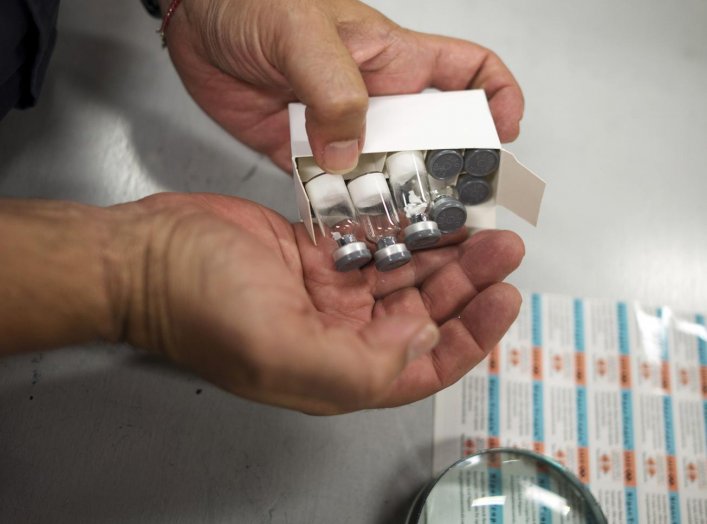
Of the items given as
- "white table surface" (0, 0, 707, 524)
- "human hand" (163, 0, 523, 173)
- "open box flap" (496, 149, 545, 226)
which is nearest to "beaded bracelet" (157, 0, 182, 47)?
"human hand" (163, 0, 523, 173)

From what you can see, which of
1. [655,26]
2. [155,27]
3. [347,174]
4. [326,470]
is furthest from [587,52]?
[326,470]

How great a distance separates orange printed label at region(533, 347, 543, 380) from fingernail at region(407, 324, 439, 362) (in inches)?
20.3

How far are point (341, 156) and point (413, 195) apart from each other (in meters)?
0.18

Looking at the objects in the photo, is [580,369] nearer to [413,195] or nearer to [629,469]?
[629,469]

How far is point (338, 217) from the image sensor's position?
101 cm

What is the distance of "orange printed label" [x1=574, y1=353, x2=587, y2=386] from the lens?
1.08 m

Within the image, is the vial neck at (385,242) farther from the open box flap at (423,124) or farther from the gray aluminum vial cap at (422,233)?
the open box flap at (423,124)

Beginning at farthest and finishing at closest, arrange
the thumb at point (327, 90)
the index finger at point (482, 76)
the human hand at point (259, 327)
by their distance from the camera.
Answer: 1. the index finger at point (482, 76)
2. the thumb at point (327, 90)
3. the human hand at point (259, 327)

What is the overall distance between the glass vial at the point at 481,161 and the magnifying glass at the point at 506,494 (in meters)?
0.46

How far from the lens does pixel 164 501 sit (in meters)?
0.95

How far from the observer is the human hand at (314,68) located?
85cm

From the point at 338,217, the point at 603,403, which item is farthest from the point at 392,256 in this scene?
the point at 603,403

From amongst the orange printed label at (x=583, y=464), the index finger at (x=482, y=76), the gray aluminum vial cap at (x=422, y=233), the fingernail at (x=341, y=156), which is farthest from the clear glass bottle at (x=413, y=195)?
the orange printed label at (x=583, y=464)

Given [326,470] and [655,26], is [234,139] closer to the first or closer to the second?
[326,470]
